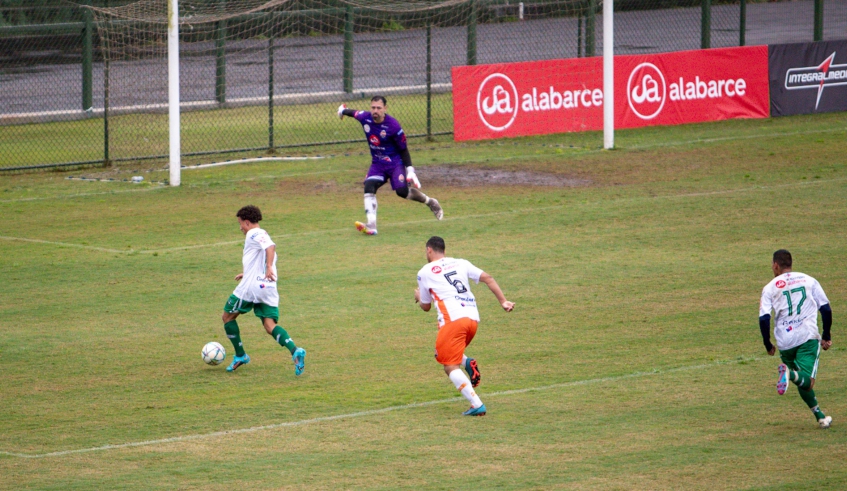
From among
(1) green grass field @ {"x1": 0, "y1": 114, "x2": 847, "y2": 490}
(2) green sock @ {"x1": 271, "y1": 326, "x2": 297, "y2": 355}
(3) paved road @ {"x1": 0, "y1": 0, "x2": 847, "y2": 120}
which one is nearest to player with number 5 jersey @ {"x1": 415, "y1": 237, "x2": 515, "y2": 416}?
(1) green grass field @ {"x1": 0, "y1": 114, "x2": 847, "y2": 490}

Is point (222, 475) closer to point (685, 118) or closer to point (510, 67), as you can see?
point (510, 67)

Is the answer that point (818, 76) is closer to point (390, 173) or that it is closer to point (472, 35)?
point (472, 35)

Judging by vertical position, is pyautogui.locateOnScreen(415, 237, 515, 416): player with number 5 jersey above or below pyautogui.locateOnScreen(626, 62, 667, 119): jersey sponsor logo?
below

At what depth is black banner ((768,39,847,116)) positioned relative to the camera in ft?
100

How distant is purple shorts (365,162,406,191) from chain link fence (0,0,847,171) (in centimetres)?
806

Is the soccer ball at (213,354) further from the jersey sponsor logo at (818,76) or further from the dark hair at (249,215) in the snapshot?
the jersey sponsor logo at (818,76)

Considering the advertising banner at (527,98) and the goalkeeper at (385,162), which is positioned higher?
the advertising banner at (527,98)

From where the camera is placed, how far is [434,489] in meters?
7.86

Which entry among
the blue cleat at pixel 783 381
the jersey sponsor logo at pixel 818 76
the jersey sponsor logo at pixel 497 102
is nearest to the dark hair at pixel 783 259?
the blue cleat at pixel 783 381

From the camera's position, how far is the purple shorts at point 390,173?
18062mm

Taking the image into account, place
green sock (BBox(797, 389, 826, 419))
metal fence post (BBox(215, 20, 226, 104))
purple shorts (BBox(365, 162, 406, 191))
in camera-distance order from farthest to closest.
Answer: metal fence post (BBox(215, 20, 226, 104)) → purple shorts (BBox(365, 162, 406, 191)) → green sock (BBox(797, 389, 826, 419))

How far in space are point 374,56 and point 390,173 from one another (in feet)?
72.1

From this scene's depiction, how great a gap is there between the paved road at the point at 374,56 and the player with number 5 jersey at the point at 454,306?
65.9 feet

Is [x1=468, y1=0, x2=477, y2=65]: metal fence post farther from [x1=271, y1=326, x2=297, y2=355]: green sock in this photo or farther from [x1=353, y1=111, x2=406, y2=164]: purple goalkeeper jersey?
[x1=271, y1=326, x2=297, y2=355]: green sock
